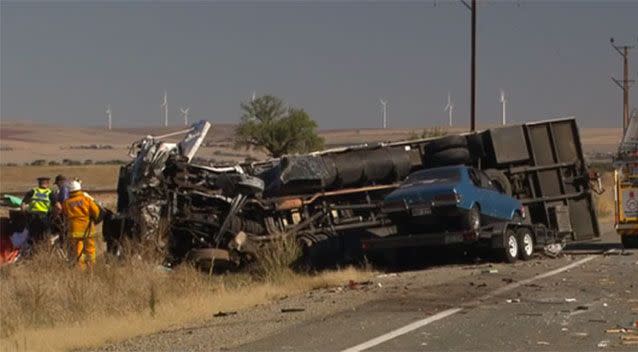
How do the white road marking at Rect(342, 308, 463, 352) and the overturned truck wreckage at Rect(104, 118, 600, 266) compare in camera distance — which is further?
the overturned truck wreckage at Rect(104, 118, 600, 266)

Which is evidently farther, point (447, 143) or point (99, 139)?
point (99, 139)

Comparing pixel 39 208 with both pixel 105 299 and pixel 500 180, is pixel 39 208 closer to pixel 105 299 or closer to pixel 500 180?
pixel 105 299

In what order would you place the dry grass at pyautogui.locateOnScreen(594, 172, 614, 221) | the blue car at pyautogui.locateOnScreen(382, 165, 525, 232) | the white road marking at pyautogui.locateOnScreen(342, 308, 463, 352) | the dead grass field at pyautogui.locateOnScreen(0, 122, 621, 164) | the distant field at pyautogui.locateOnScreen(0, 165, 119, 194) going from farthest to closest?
the dead grass field at pyautogui.locateOnScreen(0, 122, 621, 164), the distant field at pyautogui.locateOnScreen(0, 165, 119, 194), the dry grass at pyautogui.locateOnScreen(594, 172, 614, 221), the blue car at pyautogui.locateOnScreen(382, 165, 525, 232), the white road marking at pyautogui.locateOnScreen(342, 308, 463, 352)

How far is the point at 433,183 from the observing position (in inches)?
853

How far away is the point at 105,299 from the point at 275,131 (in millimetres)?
68183

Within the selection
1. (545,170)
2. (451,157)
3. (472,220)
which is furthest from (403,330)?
(545,170)

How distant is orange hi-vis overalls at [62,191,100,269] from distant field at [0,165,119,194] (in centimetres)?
4962

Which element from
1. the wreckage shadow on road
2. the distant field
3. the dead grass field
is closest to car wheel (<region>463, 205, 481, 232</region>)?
the wreckage shadow on road

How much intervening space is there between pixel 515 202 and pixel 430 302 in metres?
7.66

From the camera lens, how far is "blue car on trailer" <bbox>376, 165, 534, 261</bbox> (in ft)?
68.8

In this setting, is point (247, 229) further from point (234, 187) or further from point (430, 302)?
point (430, 302)

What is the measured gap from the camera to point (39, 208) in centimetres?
2212

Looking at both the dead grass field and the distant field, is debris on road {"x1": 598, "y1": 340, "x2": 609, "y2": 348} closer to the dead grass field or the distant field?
the distant field

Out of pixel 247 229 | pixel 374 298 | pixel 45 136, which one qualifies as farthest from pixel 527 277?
pixel 45 136
